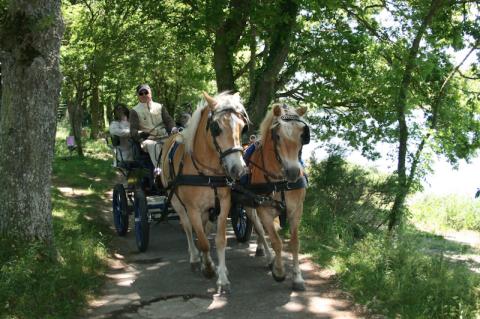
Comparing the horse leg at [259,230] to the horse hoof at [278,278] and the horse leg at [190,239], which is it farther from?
the horse leg at [190,239]

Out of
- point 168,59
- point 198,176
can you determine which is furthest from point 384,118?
point 168,59

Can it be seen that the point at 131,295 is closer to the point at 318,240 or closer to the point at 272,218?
the point at 272,218

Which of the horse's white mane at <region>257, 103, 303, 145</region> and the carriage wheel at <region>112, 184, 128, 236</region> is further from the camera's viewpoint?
the carriage wheel at <region>112, 184, 128, 236</region>

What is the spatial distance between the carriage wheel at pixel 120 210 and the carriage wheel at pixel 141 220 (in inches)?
30.1

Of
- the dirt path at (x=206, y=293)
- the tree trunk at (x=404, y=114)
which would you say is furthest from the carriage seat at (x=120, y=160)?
the tree trunk at (x=404, y=114)

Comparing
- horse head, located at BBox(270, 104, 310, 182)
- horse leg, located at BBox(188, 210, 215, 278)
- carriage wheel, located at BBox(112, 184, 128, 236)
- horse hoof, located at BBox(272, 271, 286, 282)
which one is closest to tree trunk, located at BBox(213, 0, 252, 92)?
carriage wheel, located at BBox(112, 184, 128, 236)

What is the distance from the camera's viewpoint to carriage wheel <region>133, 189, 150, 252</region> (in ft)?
25.6

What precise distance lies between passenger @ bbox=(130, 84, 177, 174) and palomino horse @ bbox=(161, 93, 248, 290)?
207cm

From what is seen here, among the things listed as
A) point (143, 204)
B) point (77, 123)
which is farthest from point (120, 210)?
point (77, 123)

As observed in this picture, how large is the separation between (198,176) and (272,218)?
3.46ft

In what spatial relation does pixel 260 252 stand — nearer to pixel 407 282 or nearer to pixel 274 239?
pixel 274 239

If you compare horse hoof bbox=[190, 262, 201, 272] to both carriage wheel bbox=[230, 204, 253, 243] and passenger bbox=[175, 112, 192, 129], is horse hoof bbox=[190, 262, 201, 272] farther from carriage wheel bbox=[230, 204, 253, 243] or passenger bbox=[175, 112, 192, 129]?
passenger bbox=[175, 112, 192, 129]

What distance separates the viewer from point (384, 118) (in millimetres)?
12914

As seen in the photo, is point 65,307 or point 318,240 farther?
point 318,240
